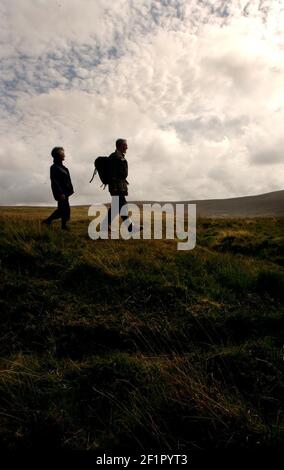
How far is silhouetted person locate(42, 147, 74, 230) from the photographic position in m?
9.87

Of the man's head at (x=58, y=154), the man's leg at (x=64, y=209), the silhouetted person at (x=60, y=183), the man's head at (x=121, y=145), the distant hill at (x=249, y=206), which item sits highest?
the distant hill at (x=249, y=206)

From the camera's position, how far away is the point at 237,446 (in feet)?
9.46

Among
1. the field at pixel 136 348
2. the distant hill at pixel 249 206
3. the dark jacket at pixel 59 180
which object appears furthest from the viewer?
the distant hill at pixel 249 206

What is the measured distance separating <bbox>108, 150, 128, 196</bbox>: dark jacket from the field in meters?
2.25

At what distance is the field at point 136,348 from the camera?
3.09 m

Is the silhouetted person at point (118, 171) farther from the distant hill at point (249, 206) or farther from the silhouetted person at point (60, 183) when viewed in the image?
the distant hill at point (249, 206)

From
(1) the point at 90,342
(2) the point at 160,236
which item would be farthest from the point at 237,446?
(2) the point at 160,236

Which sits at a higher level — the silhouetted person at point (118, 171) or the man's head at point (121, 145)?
the man's head at point (121, 145)

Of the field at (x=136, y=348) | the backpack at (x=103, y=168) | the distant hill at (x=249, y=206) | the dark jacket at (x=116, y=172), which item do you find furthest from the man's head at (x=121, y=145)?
the distant hill at (x=249, y=206)

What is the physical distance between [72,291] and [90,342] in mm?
1495

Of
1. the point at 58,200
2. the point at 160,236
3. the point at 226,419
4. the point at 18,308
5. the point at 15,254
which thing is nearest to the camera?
the point at 226,419

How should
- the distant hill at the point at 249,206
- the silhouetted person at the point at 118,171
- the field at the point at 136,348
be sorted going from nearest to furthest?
the field at the point at 136,348, the silhouetted person at the point at 118,171, the distant hill at the point at 249,206
